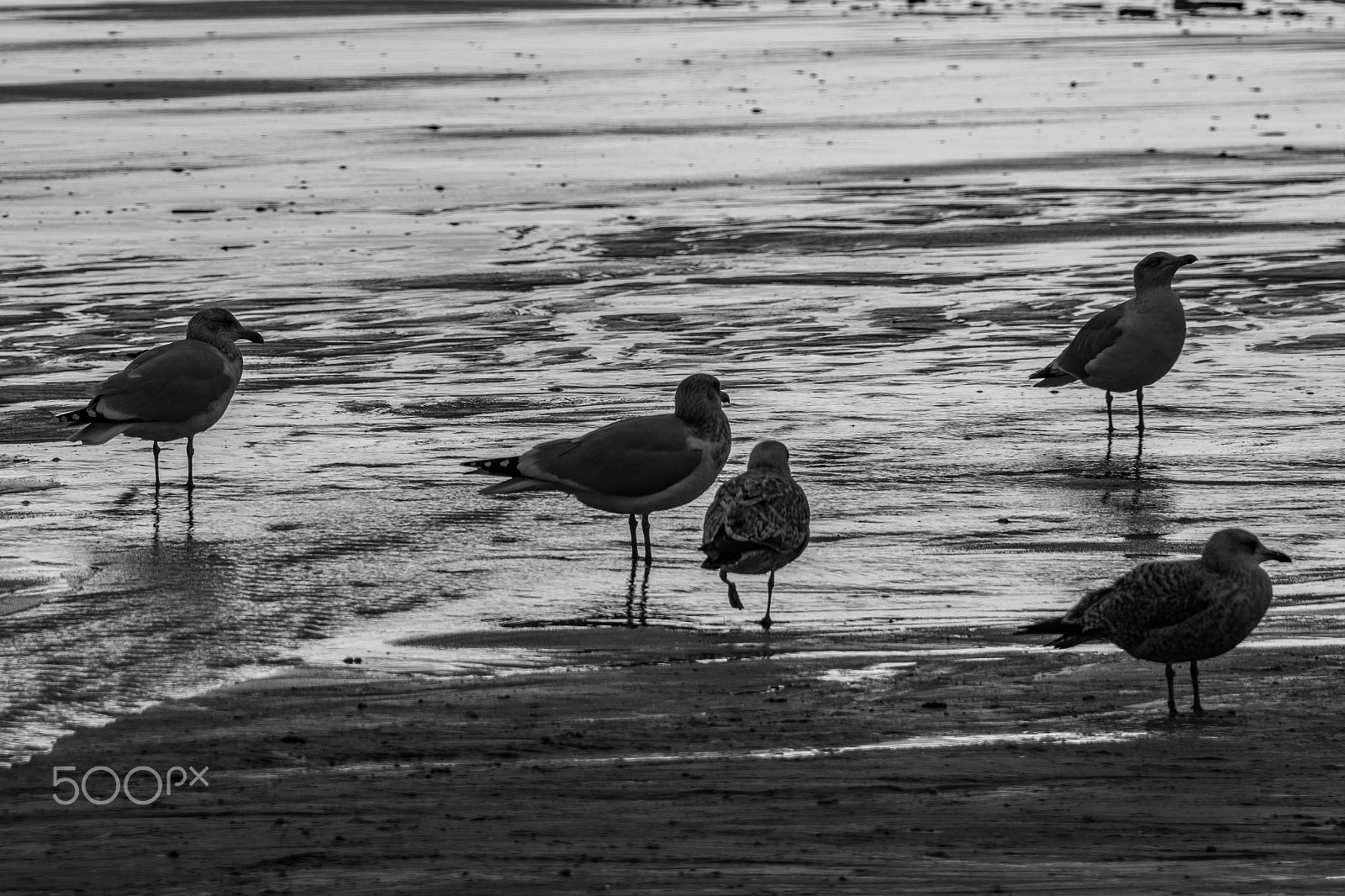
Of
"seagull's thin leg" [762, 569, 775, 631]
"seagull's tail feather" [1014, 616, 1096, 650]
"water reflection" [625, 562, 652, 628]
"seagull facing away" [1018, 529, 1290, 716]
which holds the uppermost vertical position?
"seagull facing away" [1018, 529, 1290, 716]

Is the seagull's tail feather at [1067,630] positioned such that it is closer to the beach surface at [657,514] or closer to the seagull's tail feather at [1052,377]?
the beach surface at [657,514]

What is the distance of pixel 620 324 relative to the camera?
16.3 meters

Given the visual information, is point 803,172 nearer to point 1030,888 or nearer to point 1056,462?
point 1056,462

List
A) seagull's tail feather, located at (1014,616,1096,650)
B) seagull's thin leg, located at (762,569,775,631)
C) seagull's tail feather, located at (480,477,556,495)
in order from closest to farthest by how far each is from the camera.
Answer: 1. seagull's tail feather, located at (1014,616,1096,650)
2. seagull's thin leg, located at (762,569,775,631)
3. seagull's tail feather, located at (480,477,556,495)

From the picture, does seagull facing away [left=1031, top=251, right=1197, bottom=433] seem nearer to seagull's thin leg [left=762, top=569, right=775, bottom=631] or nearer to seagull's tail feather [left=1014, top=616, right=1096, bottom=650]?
seagull's thin leg [left=762, top=569, right=775, bottom=631]

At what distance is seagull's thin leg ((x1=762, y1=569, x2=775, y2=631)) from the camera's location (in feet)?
28.9

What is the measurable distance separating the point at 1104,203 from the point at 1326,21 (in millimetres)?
22723

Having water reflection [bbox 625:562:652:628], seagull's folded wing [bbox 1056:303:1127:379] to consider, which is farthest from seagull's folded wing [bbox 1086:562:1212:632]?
seagull's folded wing [bbox 1056:303:1127:379]

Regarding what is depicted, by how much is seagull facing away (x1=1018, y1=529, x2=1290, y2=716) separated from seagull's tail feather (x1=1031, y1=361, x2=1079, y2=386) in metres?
6.10

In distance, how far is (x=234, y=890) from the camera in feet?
19.2

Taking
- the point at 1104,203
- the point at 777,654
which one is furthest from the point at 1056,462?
the point at 1104,203

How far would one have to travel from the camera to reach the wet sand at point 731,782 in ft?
19.6

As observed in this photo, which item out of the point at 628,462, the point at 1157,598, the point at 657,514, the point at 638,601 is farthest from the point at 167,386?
the point at 1157,598

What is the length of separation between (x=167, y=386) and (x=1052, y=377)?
5856mm
